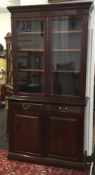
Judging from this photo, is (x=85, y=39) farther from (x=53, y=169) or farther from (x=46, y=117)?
(x=53, y=169)

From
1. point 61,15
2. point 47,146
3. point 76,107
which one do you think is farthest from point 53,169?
point 61,15

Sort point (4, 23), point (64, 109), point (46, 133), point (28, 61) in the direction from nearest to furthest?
point (64, 109) → point (46, 133) → point (28, 61) → point (4, 23)

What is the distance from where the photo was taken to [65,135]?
3.16 metres

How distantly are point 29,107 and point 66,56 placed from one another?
33.4 inches

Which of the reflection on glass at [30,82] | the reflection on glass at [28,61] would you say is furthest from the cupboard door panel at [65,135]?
the reflection on glass at [28,61]

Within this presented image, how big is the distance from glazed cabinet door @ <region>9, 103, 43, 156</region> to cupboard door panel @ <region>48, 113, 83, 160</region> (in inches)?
6.1

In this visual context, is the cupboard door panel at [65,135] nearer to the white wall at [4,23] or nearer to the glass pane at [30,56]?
the glass pane at [30,56]

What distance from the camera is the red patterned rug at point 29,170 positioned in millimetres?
3082

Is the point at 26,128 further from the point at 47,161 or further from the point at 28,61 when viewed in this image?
the point at 28,61

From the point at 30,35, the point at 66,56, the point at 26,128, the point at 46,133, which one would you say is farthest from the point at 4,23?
the point at 46,133

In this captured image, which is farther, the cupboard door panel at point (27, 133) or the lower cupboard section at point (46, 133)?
the cupboard door panel at point (27, 133)

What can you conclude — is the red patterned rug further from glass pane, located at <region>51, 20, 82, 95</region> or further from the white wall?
the white wall

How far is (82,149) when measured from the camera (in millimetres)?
3121

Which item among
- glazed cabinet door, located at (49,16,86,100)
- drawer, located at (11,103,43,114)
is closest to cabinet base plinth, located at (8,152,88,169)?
drawer, located at (11,103,43,114)
